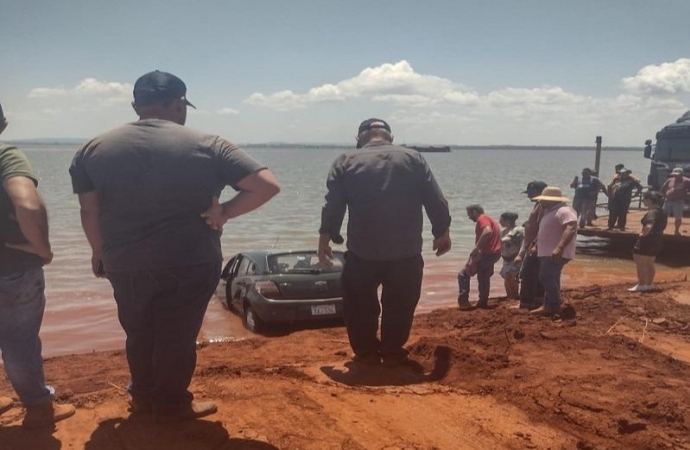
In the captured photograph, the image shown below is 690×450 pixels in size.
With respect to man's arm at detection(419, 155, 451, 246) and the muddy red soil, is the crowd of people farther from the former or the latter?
man's arm at detection(419, 155, 451, 246)

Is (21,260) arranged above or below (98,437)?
above

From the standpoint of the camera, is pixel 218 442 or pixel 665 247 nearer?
pixel 218 442

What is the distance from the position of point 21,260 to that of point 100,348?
21.3 ft

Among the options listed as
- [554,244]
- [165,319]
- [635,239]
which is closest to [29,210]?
[165,319]

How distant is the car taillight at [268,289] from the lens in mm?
8750

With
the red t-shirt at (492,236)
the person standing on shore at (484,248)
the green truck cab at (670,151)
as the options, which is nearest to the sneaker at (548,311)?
the person standing on shore at (484,248)

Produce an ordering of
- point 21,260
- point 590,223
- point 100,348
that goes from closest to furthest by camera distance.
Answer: point 21,260 < point 100,348 < point 590,223

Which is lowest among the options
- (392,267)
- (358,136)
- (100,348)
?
(100,348)

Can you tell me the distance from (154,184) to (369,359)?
2618 mm

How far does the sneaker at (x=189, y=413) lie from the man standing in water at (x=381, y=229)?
5.63 feet

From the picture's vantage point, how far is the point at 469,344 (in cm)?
591

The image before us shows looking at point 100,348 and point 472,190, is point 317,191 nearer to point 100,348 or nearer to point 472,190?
point 472,190

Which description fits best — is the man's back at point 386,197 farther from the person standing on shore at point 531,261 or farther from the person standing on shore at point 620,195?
the person standing on shore at point 620,195

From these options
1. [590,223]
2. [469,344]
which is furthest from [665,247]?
[469,344]
